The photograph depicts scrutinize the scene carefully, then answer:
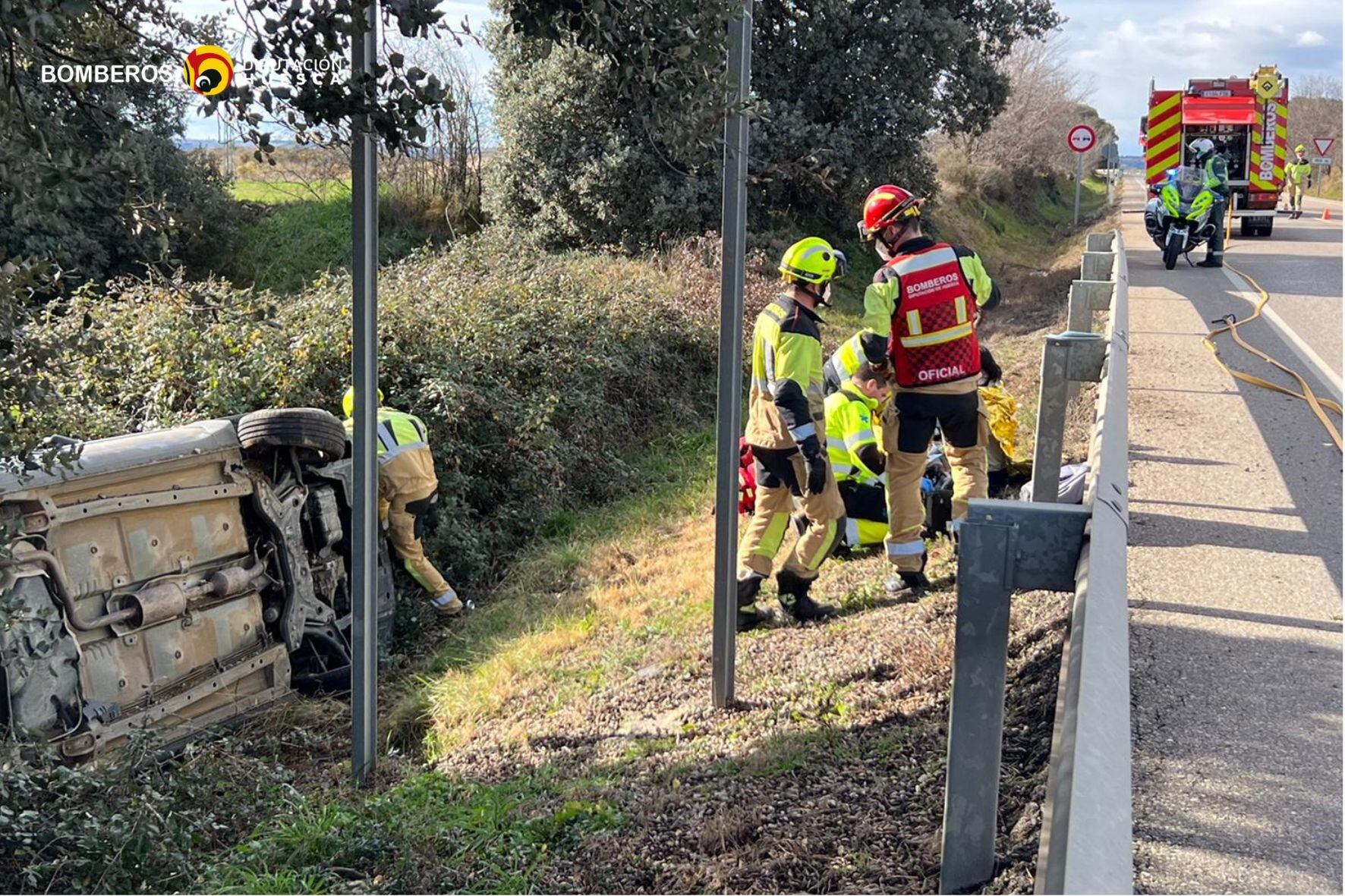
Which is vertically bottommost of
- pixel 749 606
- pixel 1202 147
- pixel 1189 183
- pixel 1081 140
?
pixel 749 606

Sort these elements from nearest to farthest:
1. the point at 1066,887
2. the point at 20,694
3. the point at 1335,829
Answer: the point at 1066,887
the point at 1335,829
the point at 20,694

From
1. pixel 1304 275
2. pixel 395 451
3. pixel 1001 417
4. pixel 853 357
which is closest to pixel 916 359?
pixel 853 357

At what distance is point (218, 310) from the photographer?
413 centimetres

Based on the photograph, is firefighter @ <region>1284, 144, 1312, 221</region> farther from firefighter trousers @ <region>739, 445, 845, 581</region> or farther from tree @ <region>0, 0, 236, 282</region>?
tree @ <region>0, 0, 236, 282</region>

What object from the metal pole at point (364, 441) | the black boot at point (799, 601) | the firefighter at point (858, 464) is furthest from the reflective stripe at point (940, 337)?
the metal pole at point (364, 441)

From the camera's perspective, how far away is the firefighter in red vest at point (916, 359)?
241 inches

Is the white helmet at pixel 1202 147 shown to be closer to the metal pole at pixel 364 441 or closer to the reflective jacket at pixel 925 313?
the reflective jacket at pixel 925 313

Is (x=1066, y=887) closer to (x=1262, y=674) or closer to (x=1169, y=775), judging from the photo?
(x=1169, y=775)

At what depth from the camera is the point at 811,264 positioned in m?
6.09

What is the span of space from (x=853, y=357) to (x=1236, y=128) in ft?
62.3

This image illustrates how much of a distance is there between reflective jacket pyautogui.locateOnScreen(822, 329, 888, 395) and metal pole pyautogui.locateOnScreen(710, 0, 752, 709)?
112cm

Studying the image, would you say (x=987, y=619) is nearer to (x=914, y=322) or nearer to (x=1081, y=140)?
(x=914, y=322)

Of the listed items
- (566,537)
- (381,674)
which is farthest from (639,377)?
(381,674)

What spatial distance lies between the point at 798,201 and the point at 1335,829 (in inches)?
733
